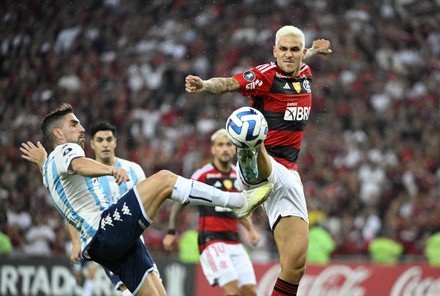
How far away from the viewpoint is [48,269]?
615 inches

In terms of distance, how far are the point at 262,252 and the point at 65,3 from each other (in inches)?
219

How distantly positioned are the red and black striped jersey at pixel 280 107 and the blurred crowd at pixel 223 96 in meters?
7.06

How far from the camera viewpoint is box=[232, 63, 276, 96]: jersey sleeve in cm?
858

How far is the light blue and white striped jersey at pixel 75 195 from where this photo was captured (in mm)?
8334

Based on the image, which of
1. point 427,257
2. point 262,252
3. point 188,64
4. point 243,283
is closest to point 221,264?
point 243,283

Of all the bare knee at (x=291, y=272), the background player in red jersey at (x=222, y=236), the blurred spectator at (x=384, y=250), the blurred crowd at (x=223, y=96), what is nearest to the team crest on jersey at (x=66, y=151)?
the bare knee at (x=291, y=272)

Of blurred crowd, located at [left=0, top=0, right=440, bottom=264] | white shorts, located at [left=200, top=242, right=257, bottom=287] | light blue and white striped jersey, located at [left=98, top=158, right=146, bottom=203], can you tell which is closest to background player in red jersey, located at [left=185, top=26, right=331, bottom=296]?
light blue and white striped jersey, located at [left=98, top=158, right=146, bottom=203]

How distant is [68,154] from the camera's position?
320 inches

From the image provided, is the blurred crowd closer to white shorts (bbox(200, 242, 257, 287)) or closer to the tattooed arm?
white shorts (bbox(200, 242, 257, 287))

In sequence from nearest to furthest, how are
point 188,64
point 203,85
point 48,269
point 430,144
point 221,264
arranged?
1. point 203,85
2. point 221,264
3. point 48,269
4. point 430,144
5. point 188,64

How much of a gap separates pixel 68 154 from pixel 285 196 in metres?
2.05

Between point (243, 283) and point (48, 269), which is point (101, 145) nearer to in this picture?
point (243, 283)

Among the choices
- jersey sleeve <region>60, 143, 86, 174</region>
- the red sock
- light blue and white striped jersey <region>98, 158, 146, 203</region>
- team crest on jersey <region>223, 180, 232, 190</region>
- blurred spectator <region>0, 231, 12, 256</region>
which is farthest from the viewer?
blurred spectator <region>0, 231, 12, 256</region>

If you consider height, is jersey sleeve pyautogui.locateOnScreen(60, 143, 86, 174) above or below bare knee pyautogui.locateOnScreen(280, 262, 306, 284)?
above
